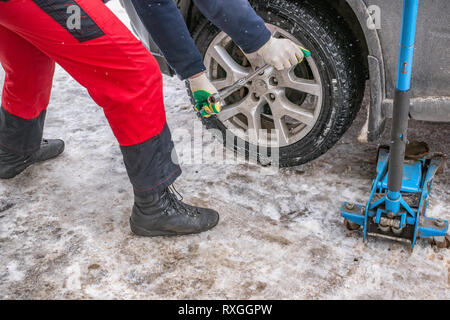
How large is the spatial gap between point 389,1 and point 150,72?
1080 mm

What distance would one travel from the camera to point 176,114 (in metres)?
3.38

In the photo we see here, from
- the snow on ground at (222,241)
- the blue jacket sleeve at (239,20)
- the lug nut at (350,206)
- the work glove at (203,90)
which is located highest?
the blue jacket sleeve at (239,20)

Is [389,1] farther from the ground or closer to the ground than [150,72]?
farther from the ground

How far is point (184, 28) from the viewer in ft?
6.40

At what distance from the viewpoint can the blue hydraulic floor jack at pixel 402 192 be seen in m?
1.64

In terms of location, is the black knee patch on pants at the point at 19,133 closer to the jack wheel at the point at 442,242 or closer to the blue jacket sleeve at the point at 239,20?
the blue jacket sleeve at the point at 239,20

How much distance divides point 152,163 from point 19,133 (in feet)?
3.63

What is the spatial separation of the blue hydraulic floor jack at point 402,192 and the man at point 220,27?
46 centimetres

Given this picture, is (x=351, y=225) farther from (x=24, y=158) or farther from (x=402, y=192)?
(x=24, y=158)

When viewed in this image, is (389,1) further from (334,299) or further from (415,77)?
(334,299)

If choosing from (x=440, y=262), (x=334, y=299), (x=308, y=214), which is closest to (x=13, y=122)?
(x=308, y=214)

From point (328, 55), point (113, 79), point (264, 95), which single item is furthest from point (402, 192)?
point (113, 79)

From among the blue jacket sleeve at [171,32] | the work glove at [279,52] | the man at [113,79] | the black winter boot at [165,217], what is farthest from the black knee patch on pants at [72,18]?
the black winter boot at [165,217]

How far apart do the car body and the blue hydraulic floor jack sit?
0.28 meters
